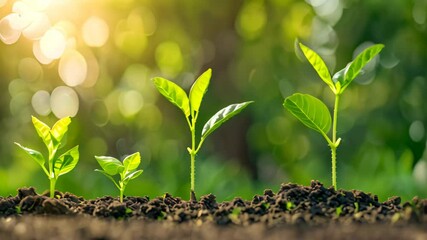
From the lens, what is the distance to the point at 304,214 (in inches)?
62.5

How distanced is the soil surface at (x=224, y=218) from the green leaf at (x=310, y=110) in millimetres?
178

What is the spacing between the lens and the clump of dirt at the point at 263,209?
154 centimetres

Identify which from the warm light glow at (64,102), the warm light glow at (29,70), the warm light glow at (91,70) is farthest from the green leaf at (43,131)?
the warm light glow at (29,70)

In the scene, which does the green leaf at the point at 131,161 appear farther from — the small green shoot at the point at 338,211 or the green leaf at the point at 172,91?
the small green shoot at the point at 338,211

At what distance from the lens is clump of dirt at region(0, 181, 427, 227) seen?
1544mm

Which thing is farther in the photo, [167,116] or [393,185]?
[167,116]

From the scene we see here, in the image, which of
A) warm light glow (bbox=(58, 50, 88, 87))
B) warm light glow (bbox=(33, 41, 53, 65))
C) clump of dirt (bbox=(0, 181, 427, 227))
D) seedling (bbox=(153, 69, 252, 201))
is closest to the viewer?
clump of dirt (bbox=(0, 181, 427, 227))

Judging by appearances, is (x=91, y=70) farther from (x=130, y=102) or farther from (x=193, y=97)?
(x=193, y=97)

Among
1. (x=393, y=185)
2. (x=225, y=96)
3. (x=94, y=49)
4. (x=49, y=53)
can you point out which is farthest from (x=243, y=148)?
(x=393, y=185)

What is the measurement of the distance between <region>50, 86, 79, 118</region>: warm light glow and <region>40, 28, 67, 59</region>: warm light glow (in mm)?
771

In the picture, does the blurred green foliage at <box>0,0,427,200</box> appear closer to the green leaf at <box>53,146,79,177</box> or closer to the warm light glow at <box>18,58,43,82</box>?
the warm light glow at <box>18,58,43,82</box>

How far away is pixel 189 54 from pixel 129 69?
36.8 inches

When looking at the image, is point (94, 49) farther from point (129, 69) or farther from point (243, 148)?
point (243, 148)

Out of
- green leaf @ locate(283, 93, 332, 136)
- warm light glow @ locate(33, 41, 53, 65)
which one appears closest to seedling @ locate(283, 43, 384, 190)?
green leaf @ locate(283, 93, 332, 136)
